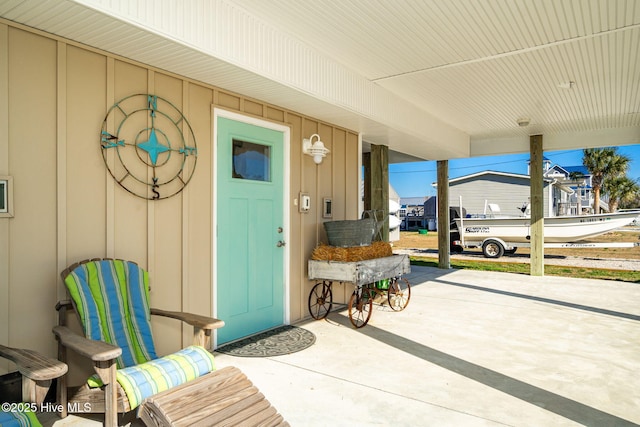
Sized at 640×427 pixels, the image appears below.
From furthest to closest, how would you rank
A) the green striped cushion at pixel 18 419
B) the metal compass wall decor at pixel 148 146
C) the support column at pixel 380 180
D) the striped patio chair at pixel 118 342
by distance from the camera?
1. the support column at pixel 380 180
2. the metal compass wall decor at pixel 148 146
3. the striped patio chair at pixel 118 342
4. the green striped cushion at pixel 18 419

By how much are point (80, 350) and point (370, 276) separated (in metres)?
2.97

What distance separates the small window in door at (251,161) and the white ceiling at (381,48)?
0.53 metres

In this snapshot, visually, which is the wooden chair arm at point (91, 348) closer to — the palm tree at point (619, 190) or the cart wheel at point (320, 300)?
the cart wheel at point (320, 300)

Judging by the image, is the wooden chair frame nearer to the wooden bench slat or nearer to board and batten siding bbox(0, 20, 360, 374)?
the wooden bench slat

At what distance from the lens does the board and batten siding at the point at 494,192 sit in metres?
19.2

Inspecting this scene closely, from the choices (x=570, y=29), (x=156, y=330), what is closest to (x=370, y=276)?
(x=156, y=330)

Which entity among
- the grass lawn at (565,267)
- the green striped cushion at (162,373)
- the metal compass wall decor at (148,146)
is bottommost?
the grass lawn at (565,267)

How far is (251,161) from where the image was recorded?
432 cm

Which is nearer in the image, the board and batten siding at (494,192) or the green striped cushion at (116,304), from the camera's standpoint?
the green striped cushion at (116,304)

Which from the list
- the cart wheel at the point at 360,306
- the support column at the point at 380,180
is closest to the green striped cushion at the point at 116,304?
the cart wheel at the point at 360,306

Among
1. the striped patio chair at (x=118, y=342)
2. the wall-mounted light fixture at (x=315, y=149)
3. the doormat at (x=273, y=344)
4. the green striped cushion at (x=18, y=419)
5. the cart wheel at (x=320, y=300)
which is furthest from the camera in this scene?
the cart wheel at (x=320, y=300)

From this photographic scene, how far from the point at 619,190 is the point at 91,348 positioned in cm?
2822

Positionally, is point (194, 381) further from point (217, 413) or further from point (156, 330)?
point (156, 330)

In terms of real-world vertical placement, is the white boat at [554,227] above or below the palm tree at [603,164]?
below
